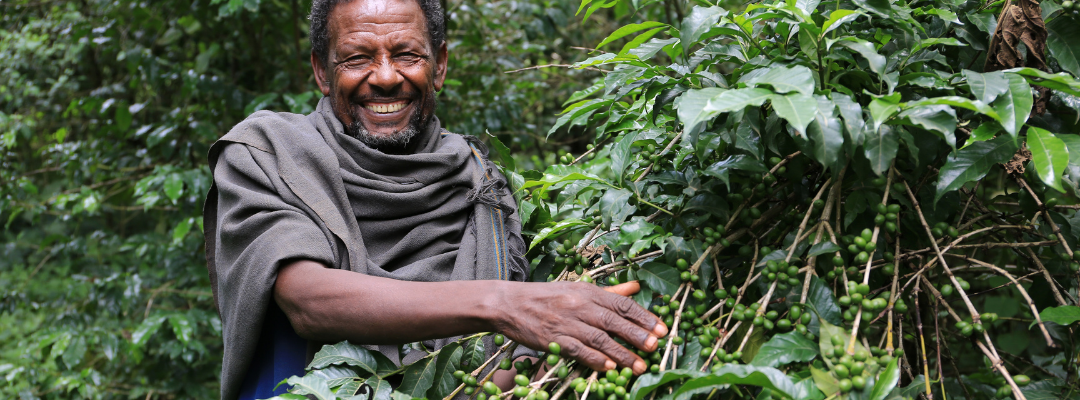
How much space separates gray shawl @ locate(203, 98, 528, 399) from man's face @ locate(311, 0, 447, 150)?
7 centimetres

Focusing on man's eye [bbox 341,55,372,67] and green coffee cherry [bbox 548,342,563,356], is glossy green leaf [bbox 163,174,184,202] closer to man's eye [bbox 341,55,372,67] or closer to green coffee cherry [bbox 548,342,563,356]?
man's eye [bbox 341,55,372,67]

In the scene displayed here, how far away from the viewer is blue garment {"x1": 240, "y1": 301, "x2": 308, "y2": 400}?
170cm

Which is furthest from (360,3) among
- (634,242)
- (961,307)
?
(961,307)

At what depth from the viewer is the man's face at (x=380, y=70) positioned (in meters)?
1.89

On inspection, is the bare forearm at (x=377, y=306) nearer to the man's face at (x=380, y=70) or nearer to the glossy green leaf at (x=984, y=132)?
the man's face at (x=380, y=70)

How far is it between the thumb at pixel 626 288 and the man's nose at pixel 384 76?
909 millimetres

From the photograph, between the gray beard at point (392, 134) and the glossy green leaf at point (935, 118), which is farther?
the gray beard at point (392, 134)

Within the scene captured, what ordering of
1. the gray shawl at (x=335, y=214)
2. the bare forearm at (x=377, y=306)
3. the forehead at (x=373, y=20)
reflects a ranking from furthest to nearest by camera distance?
the forehead at (x=373, y=20)
the gray shawl at (x=335, y=214)
the bare forearm at (x=377, y=306)

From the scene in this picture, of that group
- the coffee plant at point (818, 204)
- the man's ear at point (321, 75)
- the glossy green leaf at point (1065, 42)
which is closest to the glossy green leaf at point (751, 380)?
the coffee plant at point (818, 204)

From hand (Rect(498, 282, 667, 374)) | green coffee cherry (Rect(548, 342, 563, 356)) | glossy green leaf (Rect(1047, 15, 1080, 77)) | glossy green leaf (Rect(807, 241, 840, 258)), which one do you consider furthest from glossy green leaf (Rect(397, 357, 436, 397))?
glossy green leaf (Rect(1047, 15, 1080, 77))

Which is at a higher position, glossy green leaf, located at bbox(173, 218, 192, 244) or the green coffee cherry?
the green coffee cherry

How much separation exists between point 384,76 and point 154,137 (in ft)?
7.23

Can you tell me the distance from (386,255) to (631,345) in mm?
780

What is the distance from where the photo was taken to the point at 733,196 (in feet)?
4.49
